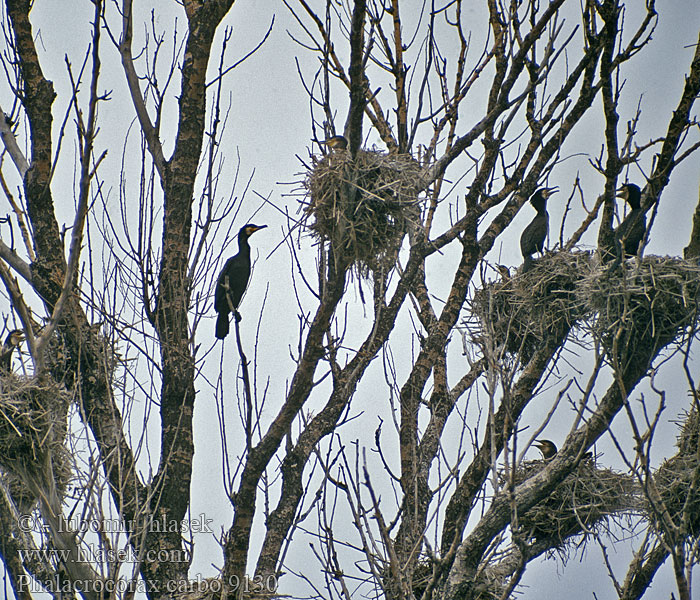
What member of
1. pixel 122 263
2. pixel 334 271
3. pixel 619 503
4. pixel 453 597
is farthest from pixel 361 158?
pixel 619 503

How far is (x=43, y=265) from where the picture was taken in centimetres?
449

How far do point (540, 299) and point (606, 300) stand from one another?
0.75m

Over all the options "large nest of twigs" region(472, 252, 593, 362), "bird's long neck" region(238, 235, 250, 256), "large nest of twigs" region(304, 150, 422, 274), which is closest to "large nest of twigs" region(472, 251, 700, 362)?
"large nest of twigs" region(472, 252, 593, 362)

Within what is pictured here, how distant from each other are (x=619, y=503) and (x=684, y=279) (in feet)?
7.99

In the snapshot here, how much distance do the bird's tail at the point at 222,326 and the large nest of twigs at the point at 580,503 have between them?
2.74 m

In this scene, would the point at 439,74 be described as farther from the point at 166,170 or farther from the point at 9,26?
the point at 9,26

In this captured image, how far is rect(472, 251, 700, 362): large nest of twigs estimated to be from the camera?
15.1ft

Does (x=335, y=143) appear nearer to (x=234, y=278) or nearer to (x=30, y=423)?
(x=234, y=278)

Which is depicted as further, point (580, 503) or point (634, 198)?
point (634, 198)

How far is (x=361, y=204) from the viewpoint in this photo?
387 centimetres

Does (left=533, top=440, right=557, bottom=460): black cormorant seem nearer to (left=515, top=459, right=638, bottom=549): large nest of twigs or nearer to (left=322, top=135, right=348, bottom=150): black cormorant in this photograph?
(left=515, top=459, right=638, bottom=549): large nest of twigs

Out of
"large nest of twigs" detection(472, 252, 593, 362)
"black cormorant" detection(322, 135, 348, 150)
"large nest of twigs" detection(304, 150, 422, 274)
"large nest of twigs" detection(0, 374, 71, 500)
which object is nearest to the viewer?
"large nest of twigs" detection(304, 150, 422, 274)

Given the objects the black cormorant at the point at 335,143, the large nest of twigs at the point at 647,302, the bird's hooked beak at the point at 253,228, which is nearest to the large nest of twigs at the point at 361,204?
the black cormorant at the point at 335,143

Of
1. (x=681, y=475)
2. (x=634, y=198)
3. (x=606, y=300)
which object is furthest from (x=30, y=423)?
(x=634, y=198)
